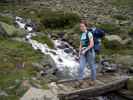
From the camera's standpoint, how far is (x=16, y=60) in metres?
18.0

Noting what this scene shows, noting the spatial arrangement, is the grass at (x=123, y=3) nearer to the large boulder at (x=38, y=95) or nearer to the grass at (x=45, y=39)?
the grass at (x=45, y=39)

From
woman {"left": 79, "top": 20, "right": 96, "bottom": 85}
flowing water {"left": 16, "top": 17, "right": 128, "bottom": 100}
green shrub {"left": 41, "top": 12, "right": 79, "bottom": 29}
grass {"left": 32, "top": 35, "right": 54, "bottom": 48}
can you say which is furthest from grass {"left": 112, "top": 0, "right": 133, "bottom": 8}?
woman {"left": 79, "top": 20, "right": 96, "bottom": 85}

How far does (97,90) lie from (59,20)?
13.4 m

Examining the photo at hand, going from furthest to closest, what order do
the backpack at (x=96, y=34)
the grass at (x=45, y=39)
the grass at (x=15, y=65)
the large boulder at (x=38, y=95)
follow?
the grass at (x=45, y=39) → the grass at (x=15, y=65) → the backpack at (x=96, y=34) → the large boulder at (x=38, y=95)

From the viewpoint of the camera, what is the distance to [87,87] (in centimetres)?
1402

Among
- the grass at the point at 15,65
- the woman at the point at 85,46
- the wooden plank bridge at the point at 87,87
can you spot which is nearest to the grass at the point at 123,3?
the grass at the point at 15,65

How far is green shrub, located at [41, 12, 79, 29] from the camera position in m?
26.7

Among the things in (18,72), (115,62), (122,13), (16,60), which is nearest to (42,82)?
(18,72)

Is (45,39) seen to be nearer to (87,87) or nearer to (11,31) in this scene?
(11,31)

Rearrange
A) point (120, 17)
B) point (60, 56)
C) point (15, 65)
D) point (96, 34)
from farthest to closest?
point (120, 17) → point (60, 56) → point (15, 65) → point (96, 34)

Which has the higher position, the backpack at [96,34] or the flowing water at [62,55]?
the backpack at [96,34]

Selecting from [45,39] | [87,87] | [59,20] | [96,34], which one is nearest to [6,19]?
[59,20]

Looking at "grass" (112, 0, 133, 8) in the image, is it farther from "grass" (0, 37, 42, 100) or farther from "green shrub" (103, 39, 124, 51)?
"grass" (0, 37, 42, 100)

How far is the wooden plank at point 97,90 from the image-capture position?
13.1 metres
